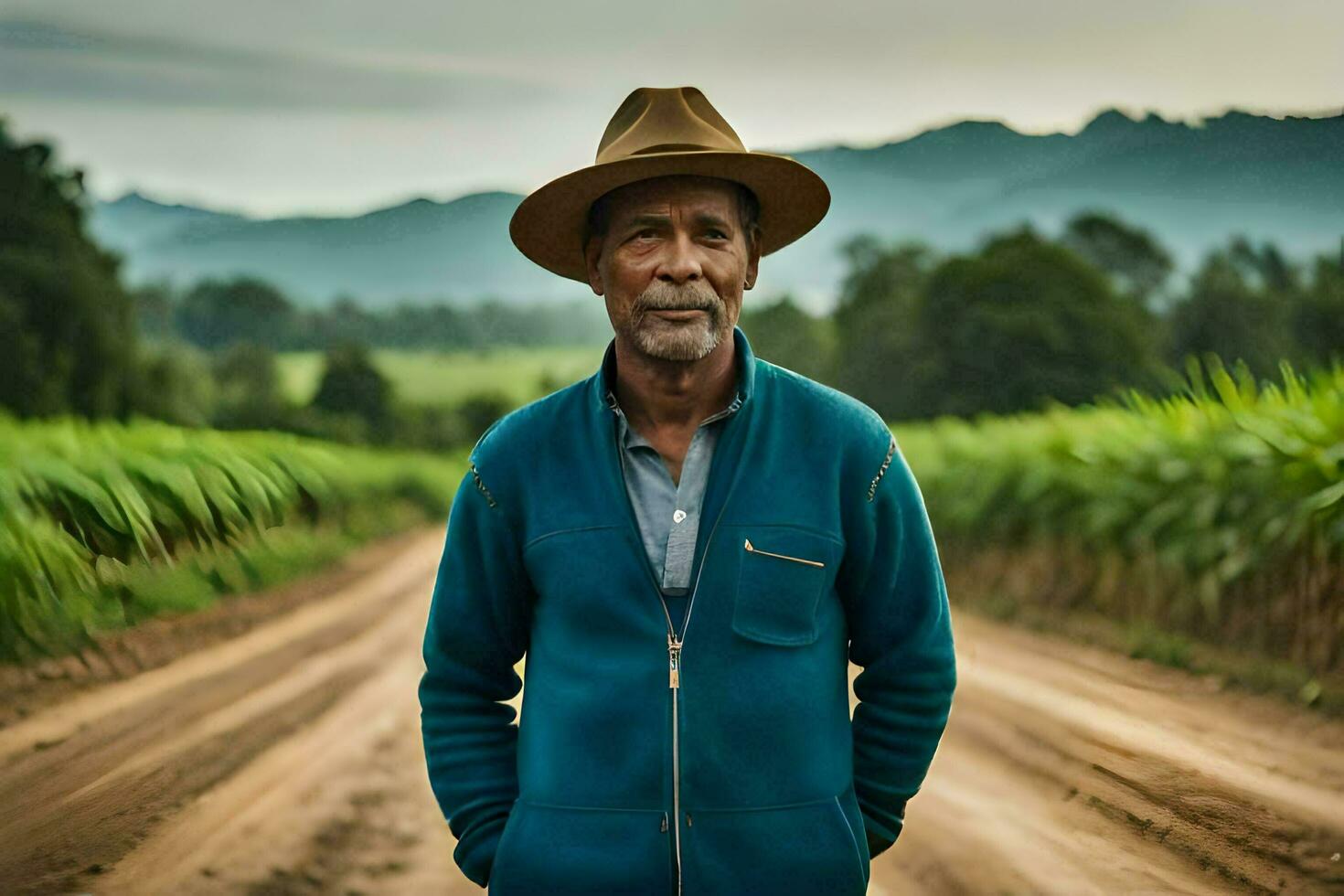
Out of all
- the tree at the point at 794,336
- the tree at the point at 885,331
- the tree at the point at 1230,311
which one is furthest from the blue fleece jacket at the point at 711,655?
the tree at the point at 1230,311

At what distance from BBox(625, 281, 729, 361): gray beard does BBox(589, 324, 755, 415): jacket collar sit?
8cm

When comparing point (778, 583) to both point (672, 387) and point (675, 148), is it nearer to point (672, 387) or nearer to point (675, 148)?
point (672, 387)

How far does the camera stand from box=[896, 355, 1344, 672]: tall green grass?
6.78 m

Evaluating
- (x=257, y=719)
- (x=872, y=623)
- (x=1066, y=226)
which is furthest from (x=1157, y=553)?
(x=1066, y=226)

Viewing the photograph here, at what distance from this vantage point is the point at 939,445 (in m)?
12.5

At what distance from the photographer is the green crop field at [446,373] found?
23781 mm

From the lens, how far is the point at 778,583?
7.19 ft

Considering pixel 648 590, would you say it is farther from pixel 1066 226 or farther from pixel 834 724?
pixel 1066 226

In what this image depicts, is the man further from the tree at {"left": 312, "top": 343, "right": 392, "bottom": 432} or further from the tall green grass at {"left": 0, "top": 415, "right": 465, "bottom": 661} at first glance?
the tree at {"left": 312, "top": 343, "right": 392, "bottom": 432}

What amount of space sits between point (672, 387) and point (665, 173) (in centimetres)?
41

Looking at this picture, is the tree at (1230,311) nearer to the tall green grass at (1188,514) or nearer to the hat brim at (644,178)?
the tall green grass at (1188,514)

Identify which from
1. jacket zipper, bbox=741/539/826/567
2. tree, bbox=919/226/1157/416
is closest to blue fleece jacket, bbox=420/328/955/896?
jacket zipper, bbox=741/539/826/567

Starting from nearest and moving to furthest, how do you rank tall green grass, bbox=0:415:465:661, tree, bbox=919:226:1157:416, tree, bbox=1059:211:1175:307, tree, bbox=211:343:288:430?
tall green grass, bbox=0:415:465:661
tree, bbox=211:343:288:430
tree, bbox=919:226:1157:416
tree, bbox=1059:211:1175:307

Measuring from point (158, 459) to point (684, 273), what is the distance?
702cm
